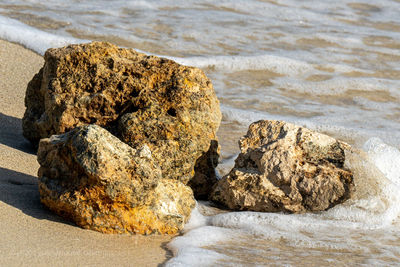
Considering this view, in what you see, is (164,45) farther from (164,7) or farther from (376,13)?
(376,13)

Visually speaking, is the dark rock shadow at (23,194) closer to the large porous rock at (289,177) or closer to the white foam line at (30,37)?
the large porous rock at (289,177)

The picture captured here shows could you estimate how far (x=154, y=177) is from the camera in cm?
288

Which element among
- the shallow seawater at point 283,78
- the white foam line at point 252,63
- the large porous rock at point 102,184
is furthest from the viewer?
the white foam line at point 252,63

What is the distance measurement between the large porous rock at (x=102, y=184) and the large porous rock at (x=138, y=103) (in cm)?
33

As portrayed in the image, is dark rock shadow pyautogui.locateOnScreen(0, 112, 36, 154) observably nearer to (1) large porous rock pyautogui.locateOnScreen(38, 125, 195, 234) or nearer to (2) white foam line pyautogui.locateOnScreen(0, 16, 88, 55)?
(1) large porous rock pyautogui.locateOnScreen(38, 125, 195, 234)

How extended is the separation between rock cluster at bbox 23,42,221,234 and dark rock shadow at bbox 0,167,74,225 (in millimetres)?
61

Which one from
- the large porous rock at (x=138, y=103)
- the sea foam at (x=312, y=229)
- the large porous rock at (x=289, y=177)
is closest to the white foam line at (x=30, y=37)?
the large porous rock at (x=138, y=103)

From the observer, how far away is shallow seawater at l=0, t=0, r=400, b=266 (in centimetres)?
305

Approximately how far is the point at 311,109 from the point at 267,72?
1208mm

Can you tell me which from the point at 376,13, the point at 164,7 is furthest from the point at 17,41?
the point at 376,13

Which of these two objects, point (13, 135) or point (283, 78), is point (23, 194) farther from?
point (283, 78)

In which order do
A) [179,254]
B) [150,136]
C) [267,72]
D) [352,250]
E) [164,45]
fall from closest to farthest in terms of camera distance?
[179,254] < [352,250] < [150,136] < [267,72] < [164,45]

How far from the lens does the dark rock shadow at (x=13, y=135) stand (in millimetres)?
3854

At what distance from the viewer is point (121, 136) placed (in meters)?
3.29
